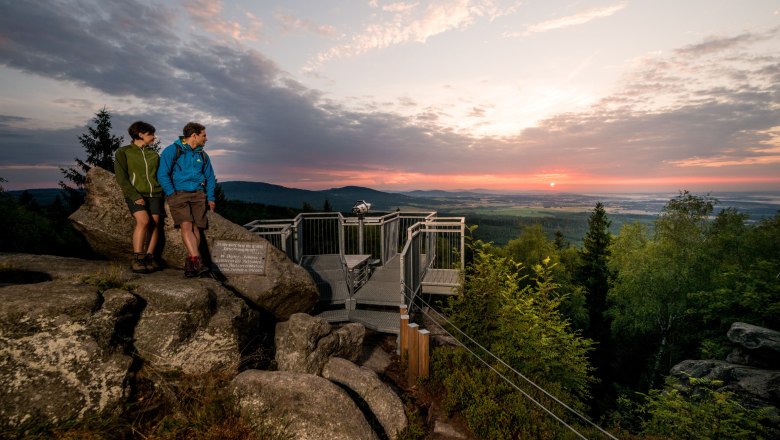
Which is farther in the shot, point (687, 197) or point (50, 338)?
point (687, 197)

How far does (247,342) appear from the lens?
5.61m

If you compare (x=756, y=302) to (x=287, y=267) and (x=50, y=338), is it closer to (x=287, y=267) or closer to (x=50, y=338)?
(x=287, y=267)

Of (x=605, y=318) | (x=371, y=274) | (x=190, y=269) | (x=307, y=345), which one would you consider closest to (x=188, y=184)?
(x=190, y=269)

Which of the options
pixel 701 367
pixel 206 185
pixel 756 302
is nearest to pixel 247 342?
pixel 206 185

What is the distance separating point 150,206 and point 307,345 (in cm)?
396

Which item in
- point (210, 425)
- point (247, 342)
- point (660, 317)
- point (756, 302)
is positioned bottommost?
point (660, 317)

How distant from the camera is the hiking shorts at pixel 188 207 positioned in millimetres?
6207

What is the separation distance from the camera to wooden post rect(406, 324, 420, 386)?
591 centimetres

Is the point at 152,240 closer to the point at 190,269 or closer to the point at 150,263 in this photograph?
the point at 150,263

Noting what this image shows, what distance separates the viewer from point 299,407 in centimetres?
423

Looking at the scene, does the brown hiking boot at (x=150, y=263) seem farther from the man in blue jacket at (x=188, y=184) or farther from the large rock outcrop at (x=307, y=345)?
the large rock outcrop at (x=307, y=345)

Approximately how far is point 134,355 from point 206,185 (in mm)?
3367

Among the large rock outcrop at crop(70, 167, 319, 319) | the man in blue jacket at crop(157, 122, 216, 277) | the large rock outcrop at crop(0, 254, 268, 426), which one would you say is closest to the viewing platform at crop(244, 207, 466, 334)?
the large rock outcrop at crop(70, 167, 319, 319)

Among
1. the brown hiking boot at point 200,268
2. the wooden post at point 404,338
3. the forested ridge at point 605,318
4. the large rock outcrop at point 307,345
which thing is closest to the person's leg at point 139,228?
the brown hiking boot at point 200,268
